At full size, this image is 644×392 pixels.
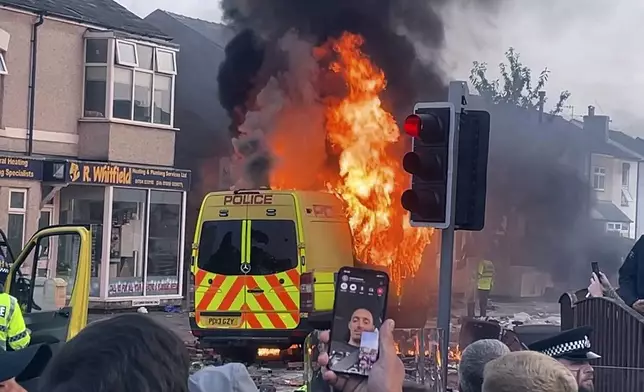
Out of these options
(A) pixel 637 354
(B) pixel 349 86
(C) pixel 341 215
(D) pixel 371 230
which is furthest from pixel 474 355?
(B) pixel 349 86

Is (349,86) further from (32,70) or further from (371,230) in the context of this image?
(32,70)

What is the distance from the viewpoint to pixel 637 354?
23.6 feet

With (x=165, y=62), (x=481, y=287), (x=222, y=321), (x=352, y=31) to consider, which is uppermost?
(x=352, y=31)

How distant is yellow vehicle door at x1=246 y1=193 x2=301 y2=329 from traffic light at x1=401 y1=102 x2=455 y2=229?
17.9ft

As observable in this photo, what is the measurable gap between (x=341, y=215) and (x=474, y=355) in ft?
31.7

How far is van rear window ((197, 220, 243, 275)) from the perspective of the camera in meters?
13.1

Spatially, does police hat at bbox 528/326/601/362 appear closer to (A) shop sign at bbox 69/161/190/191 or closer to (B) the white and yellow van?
(B) the white and yellow van

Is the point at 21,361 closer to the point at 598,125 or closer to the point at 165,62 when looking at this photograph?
the point at 165,62

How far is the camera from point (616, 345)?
7.50 m

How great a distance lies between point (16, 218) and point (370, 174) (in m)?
8.73

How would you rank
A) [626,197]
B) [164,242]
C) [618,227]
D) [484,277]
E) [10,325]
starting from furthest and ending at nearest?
[626,197], [618,227], [164,242], [484,277], [10,325]

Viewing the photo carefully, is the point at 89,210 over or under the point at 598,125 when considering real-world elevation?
under

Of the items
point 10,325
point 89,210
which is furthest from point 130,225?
point 10,325

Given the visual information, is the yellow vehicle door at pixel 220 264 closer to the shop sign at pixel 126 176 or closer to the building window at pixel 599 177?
the shop sign at pixel 126 176
